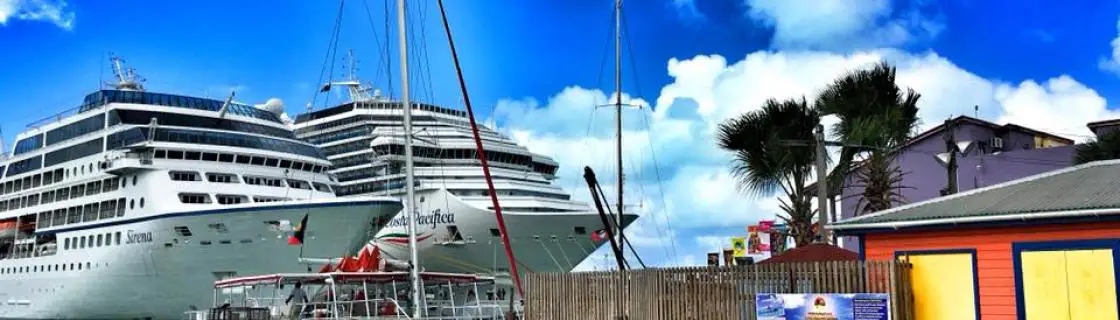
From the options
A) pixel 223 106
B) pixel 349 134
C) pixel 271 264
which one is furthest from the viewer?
pixel 349 134

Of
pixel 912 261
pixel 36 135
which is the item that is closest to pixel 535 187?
pixel 36 135

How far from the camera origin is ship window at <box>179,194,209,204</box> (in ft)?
144

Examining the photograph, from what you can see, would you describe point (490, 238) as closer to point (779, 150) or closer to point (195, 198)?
point (195, 198)

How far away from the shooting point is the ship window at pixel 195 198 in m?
44.0

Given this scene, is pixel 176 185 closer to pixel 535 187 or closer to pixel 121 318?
pixel 121 318

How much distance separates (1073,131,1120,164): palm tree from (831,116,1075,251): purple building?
4539 millimetres

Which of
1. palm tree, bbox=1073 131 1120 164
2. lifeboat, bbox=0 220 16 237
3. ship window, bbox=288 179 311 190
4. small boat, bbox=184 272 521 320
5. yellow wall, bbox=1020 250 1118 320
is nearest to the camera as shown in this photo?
yellow wall, bbox=1020 250 1118 320

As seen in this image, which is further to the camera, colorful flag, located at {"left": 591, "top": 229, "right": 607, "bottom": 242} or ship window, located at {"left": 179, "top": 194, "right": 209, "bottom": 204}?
colorful flag, located at {"left": 591, "top": 229, "right": 607, "bottom": 242}

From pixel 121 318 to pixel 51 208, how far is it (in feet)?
30.0

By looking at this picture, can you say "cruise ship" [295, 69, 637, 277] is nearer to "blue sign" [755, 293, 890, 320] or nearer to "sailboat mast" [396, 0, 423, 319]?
"sailboat mast" [396, 0, 423, 319]

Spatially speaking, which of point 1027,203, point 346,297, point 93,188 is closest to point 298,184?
point 93,188

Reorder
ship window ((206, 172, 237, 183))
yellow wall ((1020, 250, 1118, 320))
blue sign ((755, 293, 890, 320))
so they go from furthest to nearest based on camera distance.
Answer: ship window ((206, 172, 237, 183)), blue sign ((755, 293, 890, 320)), yellow wall ((1020, 250, 1118, 320))

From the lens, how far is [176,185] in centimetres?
4384

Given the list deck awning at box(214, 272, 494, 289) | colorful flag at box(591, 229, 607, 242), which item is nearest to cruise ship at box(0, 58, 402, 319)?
colorful flag at box(591, 229, 607, 242)
